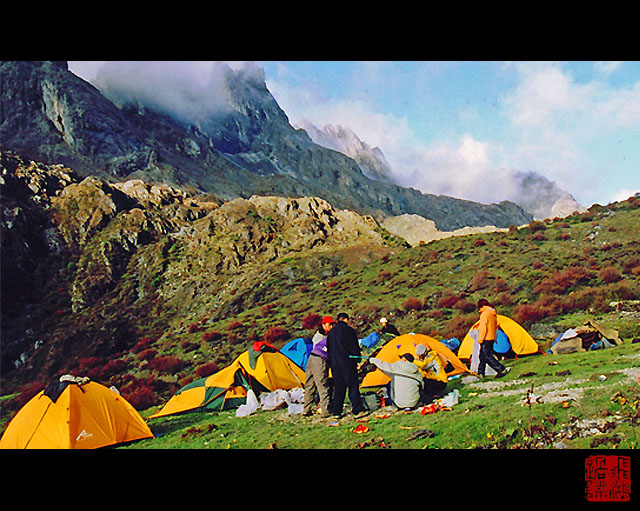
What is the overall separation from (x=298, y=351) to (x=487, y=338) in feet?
15.7

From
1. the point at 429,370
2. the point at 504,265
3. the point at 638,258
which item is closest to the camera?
the point at 429,370

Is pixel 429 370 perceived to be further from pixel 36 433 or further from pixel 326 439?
pixel 36 433

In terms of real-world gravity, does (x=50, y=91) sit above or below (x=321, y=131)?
below

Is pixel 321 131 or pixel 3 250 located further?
pixel 321 131

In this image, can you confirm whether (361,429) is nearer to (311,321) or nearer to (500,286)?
(311,321)

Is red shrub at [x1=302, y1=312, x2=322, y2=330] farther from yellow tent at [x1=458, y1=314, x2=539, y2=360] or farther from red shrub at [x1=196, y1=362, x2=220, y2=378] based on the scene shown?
yellow tent at [x1=458, y1=314, x2=539, y2=360]

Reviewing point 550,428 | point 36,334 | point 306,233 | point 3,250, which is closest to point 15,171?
point 3,250

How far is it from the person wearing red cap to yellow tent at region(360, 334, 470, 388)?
187cm

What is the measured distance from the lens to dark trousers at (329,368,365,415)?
7402 millimetres

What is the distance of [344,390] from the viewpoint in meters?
7.50

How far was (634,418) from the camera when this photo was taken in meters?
5.29

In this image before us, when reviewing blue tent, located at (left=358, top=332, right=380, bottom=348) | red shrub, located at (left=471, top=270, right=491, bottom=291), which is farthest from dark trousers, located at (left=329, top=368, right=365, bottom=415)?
red shrub, located at (left=471, top=270, right=491, bottom=291)

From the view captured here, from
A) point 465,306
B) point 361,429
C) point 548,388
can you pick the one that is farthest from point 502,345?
point 465,306

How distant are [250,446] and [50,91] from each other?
61262 mm
